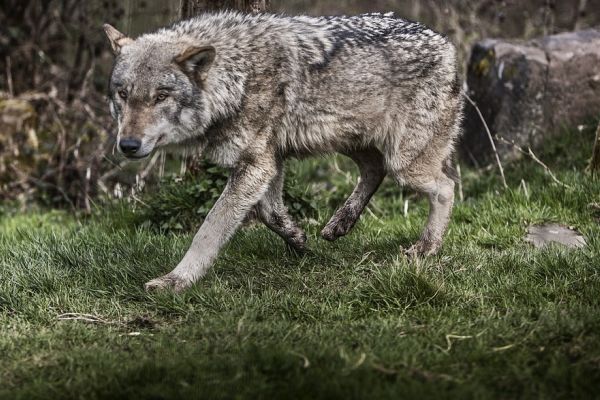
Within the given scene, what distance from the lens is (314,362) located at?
399cm

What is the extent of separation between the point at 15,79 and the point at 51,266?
5817 millimetres

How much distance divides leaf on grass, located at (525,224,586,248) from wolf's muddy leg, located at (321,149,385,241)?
1217 mm

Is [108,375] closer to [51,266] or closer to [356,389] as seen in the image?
[356,389]

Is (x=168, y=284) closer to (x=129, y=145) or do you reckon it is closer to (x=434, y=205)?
(x=129, y=145)

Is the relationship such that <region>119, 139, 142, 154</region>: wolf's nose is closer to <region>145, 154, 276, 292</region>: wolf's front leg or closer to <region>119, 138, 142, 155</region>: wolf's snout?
<region>119, 138, 142, 155</region>: wolf's snout

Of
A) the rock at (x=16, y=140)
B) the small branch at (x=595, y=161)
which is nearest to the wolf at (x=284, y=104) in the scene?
the small branch at (x=595, y=161)

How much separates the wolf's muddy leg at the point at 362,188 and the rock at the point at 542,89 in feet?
8.53

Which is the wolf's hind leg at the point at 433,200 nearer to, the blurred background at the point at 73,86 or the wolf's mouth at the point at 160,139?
the wolf's mouth at the point at 160,139

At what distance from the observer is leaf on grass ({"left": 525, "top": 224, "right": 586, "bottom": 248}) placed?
6125 mm

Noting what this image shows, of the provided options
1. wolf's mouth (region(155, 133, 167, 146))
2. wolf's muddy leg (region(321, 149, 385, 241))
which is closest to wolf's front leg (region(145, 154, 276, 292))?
wolf's mouth (region(155, 133, 167, 146))

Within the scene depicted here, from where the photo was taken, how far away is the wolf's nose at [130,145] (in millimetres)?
4938

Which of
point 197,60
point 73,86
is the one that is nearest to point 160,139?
point 197,60

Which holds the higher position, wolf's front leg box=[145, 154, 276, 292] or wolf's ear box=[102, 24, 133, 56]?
wolf's ear box=[102, 24, 133, 56]

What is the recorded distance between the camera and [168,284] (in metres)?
5.16
